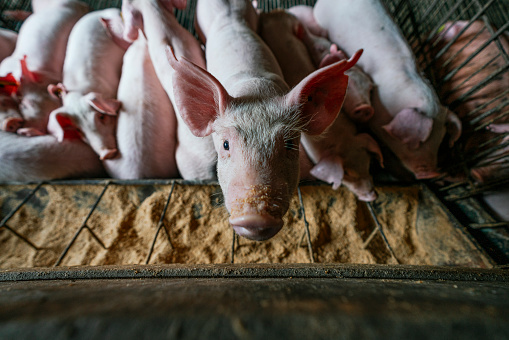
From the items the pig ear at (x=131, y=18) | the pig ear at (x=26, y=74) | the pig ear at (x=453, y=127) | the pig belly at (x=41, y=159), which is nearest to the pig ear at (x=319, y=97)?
the pig ear at (x=453, y=127)

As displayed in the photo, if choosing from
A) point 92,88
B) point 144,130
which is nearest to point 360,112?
point 144,130

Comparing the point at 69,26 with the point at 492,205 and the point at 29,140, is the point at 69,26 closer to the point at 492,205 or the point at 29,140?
the point at 29,140

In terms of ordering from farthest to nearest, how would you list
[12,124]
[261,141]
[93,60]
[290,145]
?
[93,60] → [12,124] → [290,145] → [261,141]

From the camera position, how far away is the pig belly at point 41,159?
6.47 ft

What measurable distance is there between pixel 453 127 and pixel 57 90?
397 cm

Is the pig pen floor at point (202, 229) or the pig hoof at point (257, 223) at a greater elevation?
the pig hoof at point (257, 223)

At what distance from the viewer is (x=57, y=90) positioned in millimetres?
2377

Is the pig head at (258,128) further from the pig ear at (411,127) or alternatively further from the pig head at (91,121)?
the pig head at (91,121)

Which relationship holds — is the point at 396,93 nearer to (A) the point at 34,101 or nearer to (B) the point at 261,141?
(B) the point at 261,141

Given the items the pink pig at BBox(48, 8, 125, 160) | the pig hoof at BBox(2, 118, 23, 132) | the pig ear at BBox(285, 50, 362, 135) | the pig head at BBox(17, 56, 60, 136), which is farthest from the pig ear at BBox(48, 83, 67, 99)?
the pig ear at BBox(285, 50, 362, 135)

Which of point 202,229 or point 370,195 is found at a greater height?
point 370,195

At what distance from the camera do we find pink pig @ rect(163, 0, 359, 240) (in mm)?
913

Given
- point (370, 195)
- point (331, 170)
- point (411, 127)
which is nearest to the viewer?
point (331, 170)

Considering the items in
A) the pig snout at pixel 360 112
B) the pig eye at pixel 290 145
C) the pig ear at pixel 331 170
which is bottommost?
the pig ear at pixel 331 170
